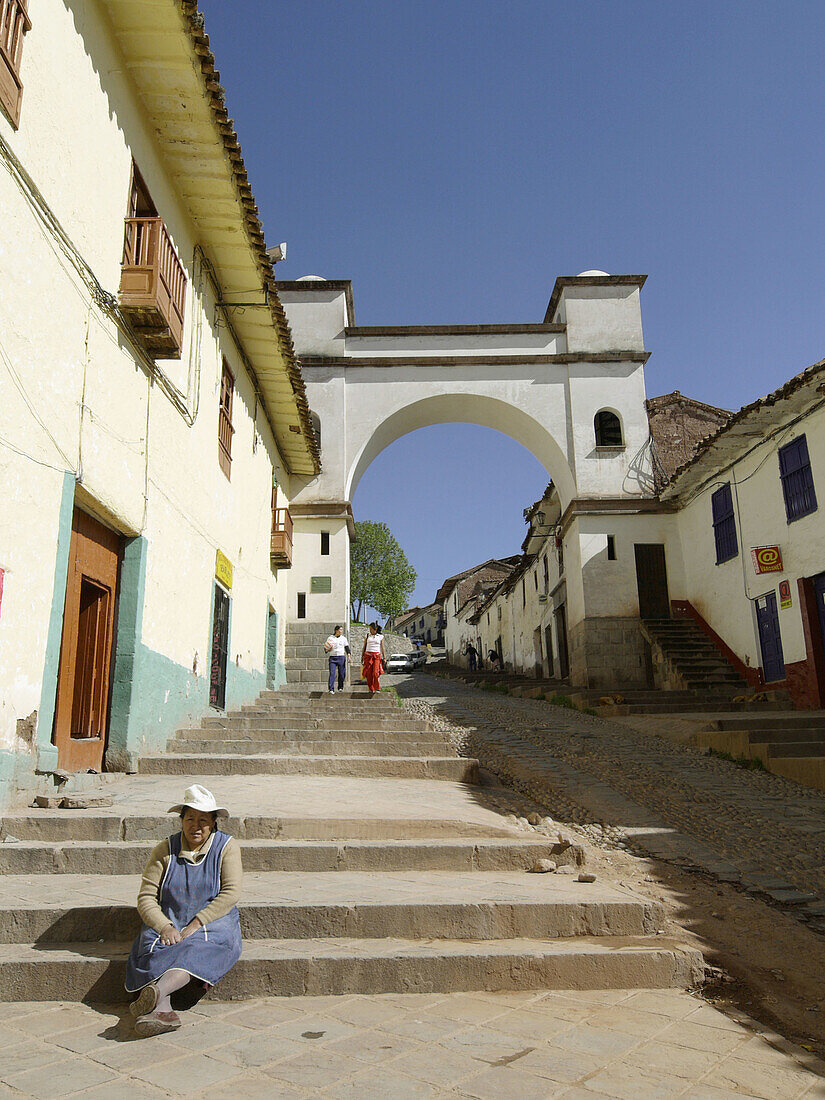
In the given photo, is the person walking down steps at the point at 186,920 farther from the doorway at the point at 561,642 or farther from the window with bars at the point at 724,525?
the doorway at the point at 561,642

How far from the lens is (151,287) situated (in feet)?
24.9

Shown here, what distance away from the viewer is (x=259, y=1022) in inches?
131

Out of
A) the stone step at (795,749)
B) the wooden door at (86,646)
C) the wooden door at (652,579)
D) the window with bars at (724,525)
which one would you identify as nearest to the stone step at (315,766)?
the wooden door at (86,646)

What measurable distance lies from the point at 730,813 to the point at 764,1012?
398 centimetres

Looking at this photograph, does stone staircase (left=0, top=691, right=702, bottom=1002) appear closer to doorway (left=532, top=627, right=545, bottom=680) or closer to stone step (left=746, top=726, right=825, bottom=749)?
stone step (left=746, top=726, right=825, bottom=749)

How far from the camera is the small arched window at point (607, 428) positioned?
747 inches

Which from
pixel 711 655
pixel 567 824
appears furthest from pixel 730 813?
pixel 711 655

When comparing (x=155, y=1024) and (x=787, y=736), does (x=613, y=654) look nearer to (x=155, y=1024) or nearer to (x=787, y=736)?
(x=787, y=736)

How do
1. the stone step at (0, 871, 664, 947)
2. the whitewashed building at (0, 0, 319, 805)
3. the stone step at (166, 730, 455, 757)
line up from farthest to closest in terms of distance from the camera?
the stone step at (166, 730, 455, 757)
the whitewashed building at (0, 0, 319, 805)
the stone step at (0, 871, 664, 947)

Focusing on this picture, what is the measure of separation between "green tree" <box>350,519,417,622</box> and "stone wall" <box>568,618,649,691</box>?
111 ft

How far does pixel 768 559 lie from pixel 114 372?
36.8 ft

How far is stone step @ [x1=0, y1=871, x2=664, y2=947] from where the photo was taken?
401 centimetres

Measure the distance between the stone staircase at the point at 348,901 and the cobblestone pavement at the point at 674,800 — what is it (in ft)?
3.58

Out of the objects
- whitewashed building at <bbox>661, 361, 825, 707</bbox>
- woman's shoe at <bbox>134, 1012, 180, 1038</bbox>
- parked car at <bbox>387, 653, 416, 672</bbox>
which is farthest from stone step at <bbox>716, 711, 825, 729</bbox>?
parked car at <bbox>387, 653, 416, 672</bbox>
